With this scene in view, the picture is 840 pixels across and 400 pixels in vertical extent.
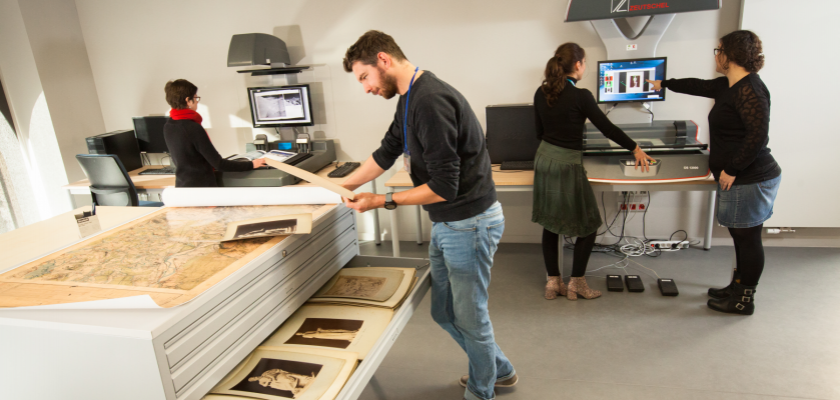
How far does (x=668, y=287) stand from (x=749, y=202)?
27.7 inches

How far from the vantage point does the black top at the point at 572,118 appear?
97.2 inches

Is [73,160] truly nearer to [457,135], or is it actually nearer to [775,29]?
[457,135]

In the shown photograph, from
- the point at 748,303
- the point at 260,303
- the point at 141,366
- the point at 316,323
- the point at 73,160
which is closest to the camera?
the point at 141,366

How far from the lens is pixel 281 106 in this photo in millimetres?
3727

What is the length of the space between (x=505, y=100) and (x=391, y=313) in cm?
241

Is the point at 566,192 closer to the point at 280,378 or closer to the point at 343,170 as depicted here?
the point at 343,170

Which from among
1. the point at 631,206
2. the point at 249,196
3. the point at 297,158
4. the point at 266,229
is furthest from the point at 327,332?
the point at 631,206

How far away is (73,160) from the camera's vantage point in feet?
13.2

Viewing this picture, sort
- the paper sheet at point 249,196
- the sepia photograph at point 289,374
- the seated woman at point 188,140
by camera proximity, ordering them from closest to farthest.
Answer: the sepia photograph at point 289,374 → the paper sheet at point 249,196 → the seated woman at point 188,140

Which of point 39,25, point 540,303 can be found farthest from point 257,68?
point 540,303

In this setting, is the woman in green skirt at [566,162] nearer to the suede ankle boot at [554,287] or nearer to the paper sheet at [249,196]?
the suede ankle boot at [554,287]

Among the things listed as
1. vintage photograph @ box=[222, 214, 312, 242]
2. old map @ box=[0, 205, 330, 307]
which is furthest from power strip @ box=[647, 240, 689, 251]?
vintage photograph @ box=[222, 214, 312, 242]

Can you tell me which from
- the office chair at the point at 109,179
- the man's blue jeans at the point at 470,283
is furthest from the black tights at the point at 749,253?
the office chair at the point at 109,179

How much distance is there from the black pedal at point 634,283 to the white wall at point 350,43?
2.33 feet
